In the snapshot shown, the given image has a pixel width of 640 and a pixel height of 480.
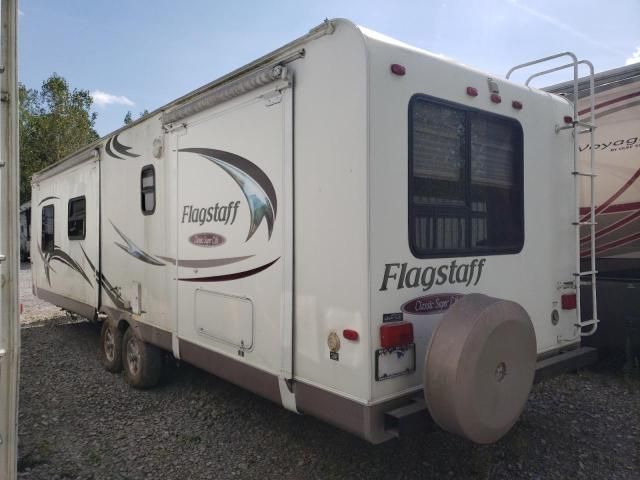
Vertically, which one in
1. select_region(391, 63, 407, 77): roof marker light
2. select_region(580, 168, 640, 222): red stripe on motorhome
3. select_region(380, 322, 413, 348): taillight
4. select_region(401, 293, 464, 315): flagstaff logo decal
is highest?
select_region(391, 63, 407, 77): roof marker light

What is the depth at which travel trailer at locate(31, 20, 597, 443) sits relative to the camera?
2.51 m

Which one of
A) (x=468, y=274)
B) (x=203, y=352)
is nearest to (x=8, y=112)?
(x=203, y=352)

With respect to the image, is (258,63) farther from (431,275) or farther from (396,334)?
(396,334)

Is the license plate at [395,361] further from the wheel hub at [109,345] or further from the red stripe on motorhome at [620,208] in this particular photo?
the wheel hub at [109,345]

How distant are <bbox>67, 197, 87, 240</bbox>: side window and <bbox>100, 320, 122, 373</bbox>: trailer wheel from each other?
4.36 ft

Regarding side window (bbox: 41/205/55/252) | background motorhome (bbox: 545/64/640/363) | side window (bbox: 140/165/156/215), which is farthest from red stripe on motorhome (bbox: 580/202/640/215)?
side window (bbox: 41/205/55/252)

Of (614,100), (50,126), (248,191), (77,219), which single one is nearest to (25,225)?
(50,126)

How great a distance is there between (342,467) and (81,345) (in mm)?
4785

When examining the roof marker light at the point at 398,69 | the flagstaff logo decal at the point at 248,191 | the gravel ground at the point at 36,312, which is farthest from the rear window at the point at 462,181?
the gravel ground at the point at 36,312

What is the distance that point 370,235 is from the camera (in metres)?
2.48

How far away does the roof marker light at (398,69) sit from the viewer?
2590 millimetres

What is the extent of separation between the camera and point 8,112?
6.82 ft

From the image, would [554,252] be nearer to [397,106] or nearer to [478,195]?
[478,195]

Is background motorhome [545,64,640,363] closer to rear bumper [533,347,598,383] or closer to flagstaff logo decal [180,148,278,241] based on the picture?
rear bumper [533,347,598,383]
